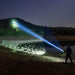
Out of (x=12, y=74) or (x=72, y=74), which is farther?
(x=72, y=74)

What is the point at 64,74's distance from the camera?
11.1 m

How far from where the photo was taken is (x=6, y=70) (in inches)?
447

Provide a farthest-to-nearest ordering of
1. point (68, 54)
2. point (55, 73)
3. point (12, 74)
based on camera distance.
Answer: point (68, 54) → point (55, 73) → point (12, 74)

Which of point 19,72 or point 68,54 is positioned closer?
point 19,72

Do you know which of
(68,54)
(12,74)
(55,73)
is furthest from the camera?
(68,54)

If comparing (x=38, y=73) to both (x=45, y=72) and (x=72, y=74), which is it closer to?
(x=45, y=72)

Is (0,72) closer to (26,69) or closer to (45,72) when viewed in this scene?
(26,69)

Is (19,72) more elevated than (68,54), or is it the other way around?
(68,54)

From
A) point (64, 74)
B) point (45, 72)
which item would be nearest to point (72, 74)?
point (64, 74)

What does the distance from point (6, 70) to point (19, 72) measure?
91cm

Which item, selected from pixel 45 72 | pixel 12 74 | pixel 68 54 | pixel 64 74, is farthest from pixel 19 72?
pixel 68 54

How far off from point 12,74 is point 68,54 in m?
6.57

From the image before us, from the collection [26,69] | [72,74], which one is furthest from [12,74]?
[72,74]

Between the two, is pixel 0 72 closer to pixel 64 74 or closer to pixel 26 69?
pixel 26 69
